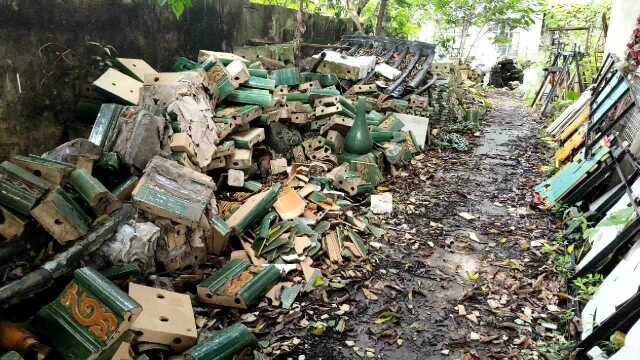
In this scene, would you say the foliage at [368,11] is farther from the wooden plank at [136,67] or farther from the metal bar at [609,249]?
the metal bar at [609,249]

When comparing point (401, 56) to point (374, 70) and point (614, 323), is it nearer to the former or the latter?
point (374, 70)

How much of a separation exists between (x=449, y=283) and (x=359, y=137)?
8.09 ft

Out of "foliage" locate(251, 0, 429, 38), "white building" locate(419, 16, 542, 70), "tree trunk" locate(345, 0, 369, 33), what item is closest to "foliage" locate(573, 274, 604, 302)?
"foliage" locate(251, 0, 429, 38)

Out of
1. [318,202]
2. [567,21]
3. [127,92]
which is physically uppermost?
[567,21]

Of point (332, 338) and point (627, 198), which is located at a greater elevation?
point (627, 198)

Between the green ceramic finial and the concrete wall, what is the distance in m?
4.32

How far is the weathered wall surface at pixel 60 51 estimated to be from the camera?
3.37 m

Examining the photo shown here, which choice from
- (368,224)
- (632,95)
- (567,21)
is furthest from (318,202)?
(567,21)

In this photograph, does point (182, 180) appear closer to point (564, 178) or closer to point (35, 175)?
point (35, 175)

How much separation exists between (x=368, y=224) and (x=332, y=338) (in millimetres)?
1645

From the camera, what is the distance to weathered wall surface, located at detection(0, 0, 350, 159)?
3.37m

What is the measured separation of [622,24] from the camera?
6660mm

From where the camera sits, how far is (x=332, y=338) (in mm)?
2873

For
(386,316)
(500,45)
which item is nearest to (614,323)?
(386,316)
